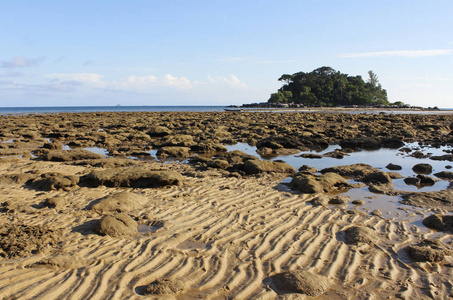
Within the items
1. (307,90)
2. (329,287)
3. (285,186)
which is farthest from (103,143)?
(307,90)

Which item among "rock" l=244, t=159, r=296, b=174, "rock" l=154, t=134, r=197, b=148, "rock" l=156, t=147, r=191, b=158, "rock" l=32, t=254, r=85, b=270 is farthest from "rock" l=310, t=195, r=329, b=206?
"rock" l=154, t=134, r=197, b=148

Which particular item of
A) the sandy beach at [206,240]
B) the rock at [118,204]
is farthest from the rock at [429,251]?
the rock at [118,204]

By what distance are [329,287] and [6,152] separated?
13.4 metres

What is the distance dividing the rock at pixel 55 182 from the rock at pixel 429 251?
6865 mm

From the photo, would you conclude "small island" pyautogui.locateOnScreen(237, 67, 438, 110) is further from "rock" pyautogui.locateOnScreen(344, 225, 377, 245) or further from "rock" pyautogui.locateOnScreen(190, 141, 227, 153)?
"rock" pyautogui.locateOnScreen(344, 225, 377, 245)

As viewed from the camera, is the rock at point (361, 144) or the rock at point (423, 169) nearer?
the rock at point (423, 169)

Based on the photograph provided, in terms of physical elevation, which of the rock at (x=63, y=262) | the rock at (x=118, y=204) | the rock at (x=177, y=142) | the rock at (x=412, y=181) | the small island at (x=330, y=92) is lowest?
the rock at (x=412, y=181)

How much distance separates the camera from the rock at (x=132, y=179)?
7852 mm

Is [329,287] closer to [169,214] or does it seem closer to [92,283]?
[92,283]

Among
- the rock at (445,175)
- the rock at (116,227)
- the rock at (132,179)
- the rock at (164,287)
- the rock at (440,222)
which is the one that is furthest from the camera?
the rock at (445,175)

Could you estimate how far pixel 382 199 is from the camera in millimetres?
7223

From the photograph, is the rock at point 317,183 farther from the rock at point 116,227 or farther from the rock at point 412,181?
the rock at point 116,227

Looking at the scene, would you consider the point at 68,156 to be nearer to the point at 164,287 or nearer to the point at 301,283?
the point at 164,287

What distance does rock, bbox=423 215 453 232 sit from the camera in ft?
18.1
